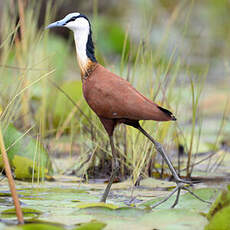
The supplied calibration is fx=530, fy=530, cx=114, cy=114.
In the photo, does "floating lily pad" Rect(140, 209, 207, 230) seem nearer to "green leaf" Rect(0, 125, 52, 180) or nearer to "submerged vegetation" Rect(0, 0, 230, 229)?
"submerged vegetation" Rect(0, 0, 230, 229)

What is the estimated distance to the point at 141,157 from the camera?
2.34 metres

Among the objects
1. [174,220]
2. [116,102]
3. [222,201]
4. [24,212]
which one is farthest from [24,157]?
[222,201]

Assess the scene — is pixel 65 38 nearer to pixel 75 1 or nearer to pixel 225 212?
pixel 75 1

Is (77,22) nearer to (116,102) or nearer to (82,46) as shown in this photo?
(82,46)

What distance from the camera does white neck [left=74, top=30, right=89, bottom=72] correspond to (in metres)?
2.10

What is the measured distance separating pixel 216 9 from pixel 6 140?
5.88m

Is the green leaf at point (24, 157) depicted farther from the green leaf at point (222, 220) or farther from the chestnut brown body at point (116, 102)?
the green leaf at point (222, 220)

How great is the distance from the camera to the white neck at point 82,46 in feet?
6.89

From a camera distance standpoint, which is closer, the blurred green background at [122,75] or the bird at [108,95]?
the bird at [108,95]

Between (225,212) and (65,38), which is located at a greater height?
(65,38)

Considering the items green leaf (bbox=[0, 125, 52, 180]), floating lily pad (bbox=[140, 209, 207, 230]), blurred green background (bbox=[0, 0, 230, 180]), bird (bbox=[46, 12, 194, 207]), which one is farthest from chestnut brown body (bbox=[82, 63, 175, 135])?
green leaf (bbox=[0, 125, 52, 180])

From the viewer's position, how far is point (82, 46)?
210cm

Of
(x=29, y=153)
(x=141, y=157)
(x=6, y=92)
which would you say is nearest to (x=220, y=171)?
(x=141, y=157)

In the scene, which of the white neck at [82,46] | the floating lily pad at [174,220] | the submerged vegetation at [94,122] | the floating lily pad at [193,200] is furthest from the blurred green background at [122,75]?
the floating lily pad at [174,220]
